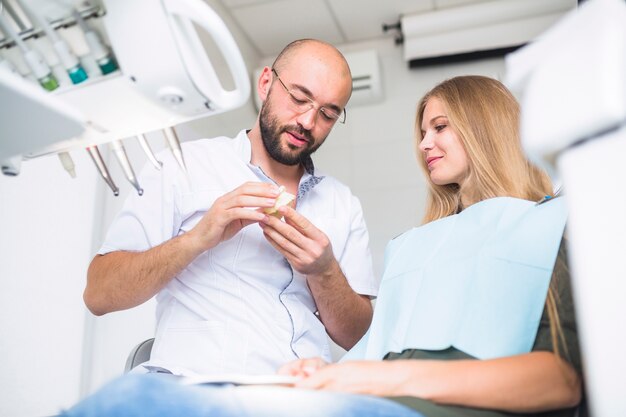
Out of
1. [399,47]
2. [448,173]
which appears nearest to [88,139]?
[448,173]

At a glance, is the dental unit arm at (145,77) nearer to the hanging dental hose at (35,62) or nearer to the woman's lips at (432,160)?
the hanging dental hose at (35,62)

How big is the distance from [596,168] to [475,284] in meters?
0.63

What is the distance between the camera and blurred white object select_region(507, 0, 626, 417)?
0.53 m

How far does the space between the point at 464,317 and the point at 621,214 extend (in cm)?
60

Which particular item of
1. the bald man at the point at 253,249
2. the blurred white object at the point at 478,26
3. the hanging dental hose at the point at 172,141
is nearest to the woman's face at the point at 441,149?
the bald man at the point at 253,249

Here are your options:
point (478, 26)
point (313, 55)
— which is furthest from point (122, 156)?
point (478, 26)

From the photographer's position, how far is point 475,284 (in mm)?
1147

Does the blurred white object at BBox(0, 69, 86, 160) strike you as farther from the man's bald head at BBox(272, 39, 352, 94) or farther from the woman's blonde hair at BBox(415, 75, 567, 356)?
the man's bald head at BBox(272, 39, 352, 94)

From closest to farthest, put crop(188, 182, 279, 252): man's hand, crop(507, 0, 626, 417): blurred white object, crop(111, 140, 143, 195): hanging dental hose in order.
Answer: crop(507, 0, 626, 417): blurred white object, crop(111, 140, 143, 195): hanging dental hose, crop(188, 182, 279, 252): man's hand

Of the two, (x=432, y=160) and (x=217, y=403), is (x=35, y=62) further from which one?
(x=432, y=160)

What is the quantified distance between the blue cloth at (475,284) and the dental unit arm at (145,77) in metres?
0.61

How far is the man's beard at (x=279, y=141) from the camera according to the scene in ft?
6.15

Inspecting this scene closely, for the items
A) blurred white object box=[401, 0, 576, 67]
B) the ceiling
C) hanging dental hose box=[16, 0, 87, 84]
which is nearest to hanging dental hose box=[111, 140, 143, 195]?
hanging dental hose box=[16, 0, 87, 84]

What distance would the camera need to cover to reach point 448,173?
1.58m
